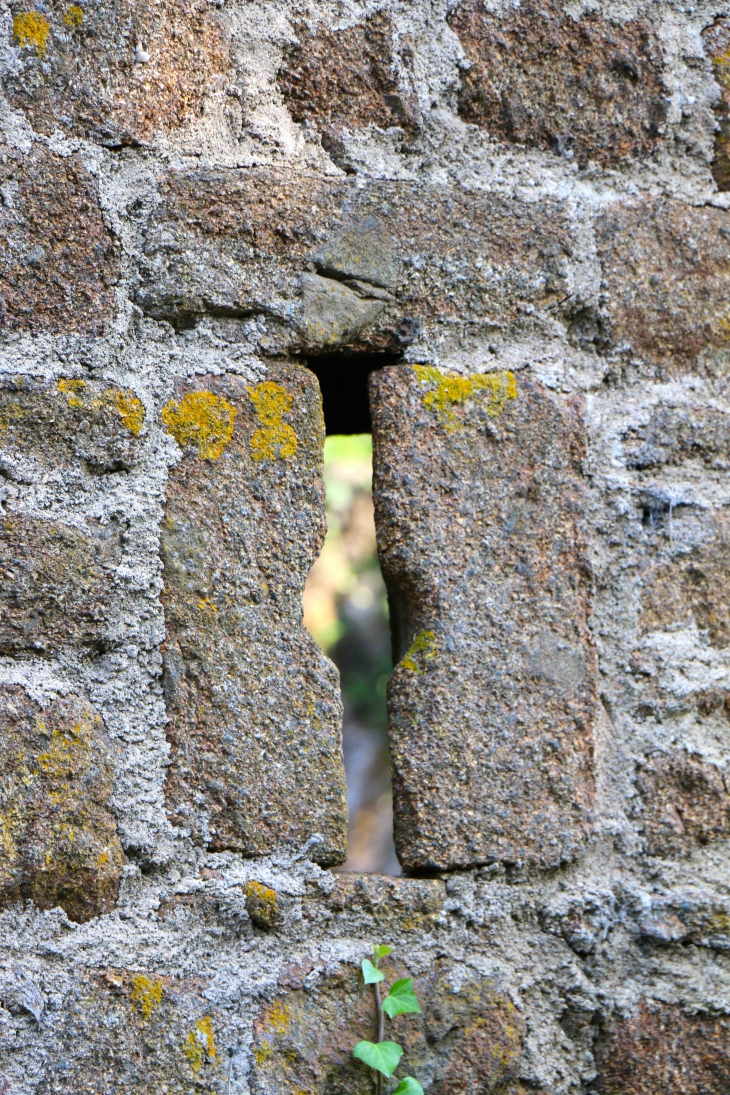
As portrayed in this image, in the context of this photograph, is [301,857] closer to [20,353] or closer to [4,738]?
[4,738]

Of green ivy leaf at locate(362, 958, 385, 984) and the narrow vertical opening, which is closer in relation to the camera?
green ivy leaf at locate(362, 958, 385, 984)

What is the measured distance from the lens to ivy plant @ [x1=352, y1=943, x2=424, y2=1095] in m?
1.08

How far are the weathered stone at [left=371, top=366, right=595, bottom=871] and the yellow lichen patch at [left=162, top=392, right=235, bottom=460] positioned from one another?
0.18 metres

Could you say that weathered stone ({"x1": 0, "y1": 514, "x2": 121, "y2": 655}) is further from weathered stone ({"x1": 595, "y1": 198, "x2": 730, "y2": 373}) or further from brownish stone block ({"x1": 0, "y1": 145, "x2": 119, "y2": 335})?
weathered stone ({"x1": 595, "y1": 198, "x2": 730, "y2": 373})

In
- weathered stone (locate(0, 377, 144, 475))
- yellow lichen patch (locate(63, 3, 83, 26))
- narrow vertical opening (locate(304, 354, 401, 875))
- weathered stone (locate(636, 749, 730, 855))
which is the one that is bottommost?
narrow vertical opening (locate(304, 354, 401, 875))

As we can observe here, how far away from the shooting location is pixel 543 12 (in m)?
1.31

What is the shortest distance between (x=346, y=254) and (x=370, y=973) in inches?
31.3

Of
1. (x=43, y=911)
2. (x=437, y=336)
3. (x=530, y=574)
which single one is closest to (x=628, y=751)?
(x=530, y=574)

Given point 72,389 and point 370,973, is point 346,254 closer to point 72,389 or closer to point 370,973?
point 72,389

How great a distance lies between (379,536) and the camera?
1213 millimetres

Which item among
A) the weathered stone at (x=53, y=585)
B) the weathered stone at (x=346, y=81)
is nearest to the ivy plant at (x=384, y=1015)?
the weathered stone at (x=53, y=585)

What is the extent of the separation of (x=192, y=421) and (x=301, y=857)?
0.49m

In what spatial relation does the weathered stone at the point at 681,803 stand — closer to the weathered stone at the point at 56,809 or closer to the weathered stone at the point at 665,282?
the weathered stone at the point at 665,282

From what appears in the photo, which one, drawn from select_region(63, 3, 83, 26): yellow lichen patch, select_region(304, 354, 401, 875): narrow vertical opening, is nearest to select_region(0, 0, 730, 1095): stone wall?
select_region(63, 3, 83, 26): yellow lichen patch
